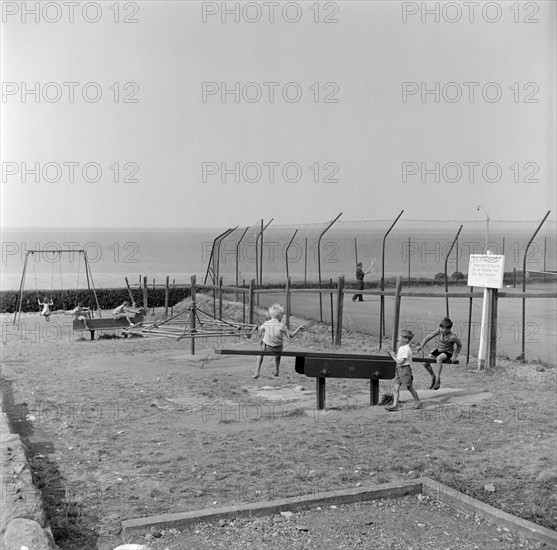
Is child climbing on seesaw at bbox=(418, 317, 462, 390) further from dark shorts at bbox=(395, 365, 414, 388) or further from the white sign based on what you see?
the white sign

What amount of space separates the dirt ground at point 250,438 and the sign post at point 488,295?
0.26 meters

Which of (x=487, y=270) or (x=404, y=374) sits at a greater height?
(x=487, y=270)

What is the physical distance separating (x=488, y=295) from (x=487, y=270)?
0.27 meters

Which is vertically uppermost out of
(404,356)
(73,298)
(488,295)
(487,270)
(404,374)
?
(487,270)

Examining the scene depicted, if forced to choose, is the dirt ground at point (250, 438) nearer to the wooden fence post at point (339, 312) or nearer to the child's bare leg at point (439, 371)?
the child's bare leg at point (439, 371)

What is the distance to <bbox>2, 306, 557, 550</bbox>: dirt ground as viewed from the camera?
3.77 metres

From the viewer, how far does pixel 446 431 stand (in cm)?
514

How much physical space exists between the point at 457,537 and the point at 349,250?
563 inches

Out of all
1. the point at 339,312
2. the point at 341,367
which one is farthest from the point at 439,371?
the point at 339,312

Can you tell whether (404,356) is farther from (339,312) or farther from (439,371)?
(339,312)

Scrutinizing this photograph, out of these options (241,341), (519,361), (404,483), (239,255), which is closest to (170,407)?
(404,483)

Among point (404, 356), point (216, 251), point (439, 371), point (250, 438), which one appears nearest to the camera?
point (250, 438)

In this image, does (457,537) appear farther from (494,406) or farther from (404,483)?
(494,406)

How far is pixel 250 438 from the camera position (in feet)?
16.3
